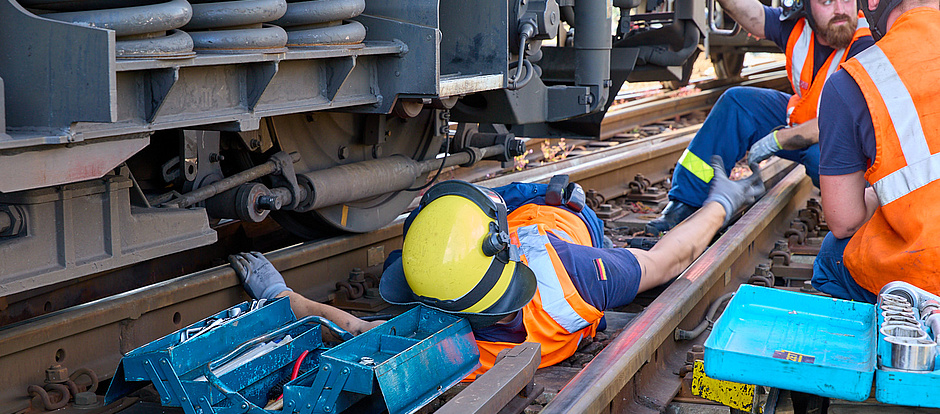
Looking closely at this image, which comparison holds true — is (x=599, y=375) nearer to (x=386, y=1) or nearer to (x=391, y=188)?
(x=386, y=1)

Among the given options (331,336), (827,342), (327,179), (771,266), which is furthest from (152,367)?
(771,266)

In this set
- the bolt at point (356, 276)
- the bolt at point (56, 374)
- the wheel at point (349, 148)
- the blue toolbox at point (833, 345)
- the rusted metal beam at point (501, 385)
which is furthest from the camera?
the bolt at point (356, 276)

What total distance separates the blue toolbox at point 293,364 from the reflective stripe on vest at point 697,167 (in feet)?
9.14

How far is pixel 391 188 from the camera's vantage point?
472 centimetres

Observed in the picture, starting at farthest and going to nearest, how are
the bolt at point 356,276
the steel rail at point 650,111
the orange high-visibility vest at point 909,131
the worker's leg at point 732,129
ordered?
1. the steel rail at point 650,111
2. the worker's leg at point 732,129
3. the bolt at point 356,276
4. the orange high-visibility vest at point 909,131

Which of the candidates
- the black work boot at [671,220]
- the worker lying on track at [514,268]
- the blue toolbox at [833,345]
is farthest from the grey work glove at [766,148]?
the blue toolbox at [833,345]

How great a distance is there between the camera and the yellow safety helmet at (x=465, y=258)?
3.04m

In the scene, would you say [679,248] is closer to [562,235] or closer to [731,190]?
[562,235]

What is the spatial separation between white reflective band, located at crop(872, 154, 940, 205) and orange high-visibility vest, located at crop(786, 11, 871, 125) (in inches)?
86.5

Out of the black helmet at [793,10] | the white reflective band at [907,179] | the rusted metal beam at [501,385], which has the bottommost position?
the rusted metal beam at [501,385]

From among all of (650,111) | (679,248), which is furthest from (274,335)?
(650,111)

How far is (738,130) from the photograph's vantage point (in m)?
5.75

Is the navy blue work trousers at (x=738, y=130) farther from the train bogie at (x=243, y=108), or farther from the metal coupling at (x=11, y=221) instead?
the metal coupling at (x=11, y=221)

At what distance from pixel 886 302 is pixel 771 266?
2.48 meters
